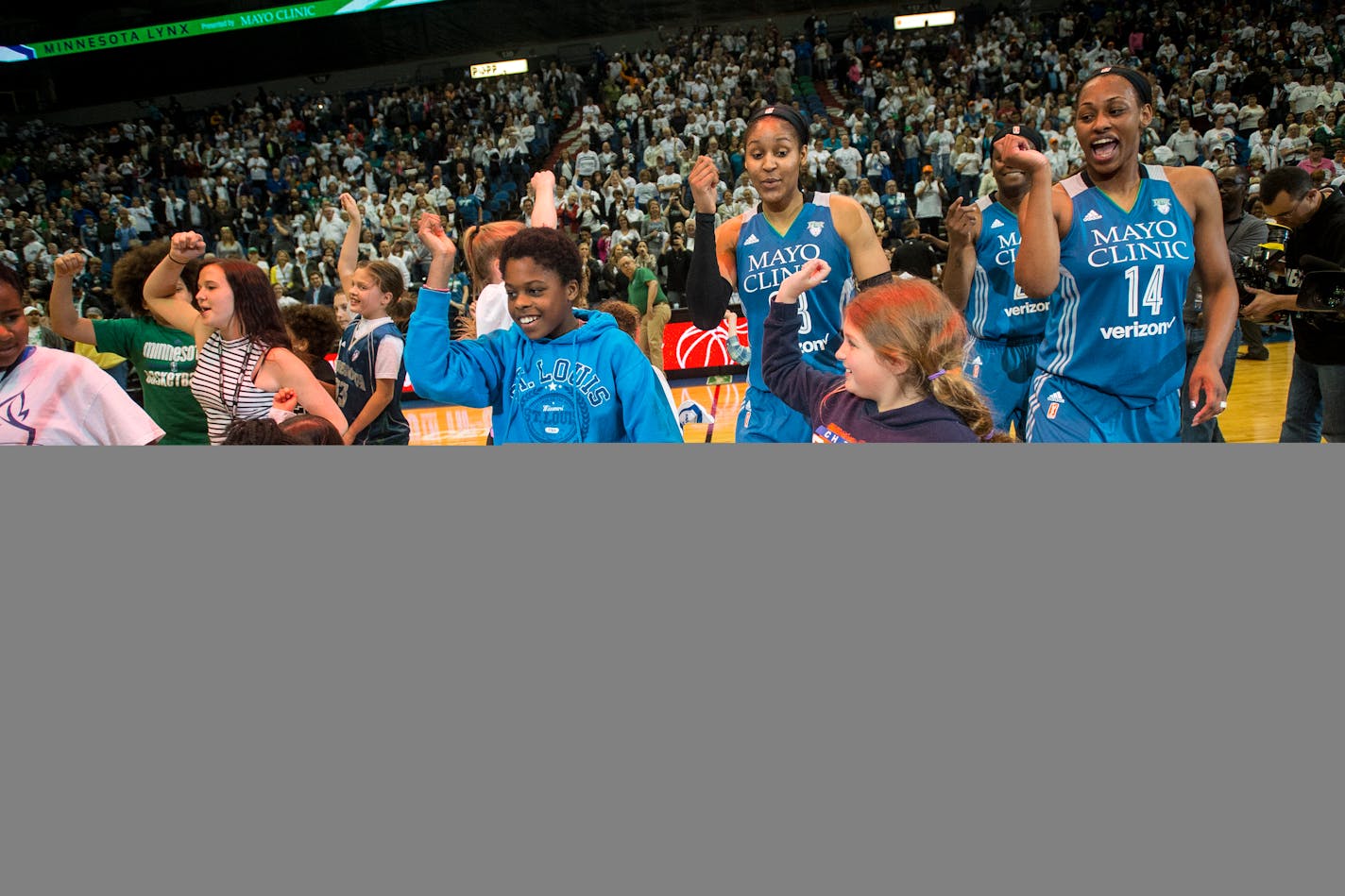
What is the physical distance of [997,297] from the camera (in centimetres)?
381

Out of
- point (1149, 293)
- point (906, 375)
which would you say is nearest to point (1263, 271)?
point (1149, 293)

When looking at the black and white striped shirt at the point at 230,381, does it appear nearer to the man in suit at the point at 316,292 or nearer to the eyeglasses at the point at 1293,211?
the eyeglasses at the point at 1293,211

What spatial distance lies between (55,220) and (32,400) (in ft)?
44.9

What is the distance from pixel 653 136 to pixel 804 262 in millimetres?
10566

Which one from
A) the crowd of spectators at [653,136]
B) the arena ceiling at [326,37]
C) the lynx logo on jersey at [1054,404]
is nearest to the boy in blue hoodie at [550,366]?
the lynx logo on jersey at [1054,404]

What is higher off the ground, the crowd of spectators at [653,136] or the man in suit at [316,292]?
the crowd of spectators at [653,136]

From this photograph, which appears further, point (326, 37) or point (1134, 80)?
point (326, 37)

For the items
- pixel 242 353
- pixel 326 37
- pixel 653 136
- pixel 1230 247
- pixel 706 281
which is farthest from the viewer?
pixel 326 37

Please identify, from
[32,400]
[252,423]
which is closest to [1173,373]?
[252,423]

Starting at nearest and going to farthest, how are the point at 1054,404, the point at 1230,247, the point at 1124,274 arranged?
the point at 1124,274
the point at 1054,404
the point at 1230,247

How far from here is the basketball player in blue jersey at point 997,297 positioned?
12.0ft

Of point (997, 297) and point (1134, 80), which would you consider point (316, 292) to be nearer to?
point (997, 297)

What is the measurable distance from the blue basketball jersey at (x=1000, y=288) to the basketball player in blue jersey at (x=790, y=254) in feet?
1.63

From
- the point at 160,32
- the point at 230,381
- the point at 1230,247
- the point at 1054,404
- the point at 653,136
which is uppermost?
the point at 160,32
